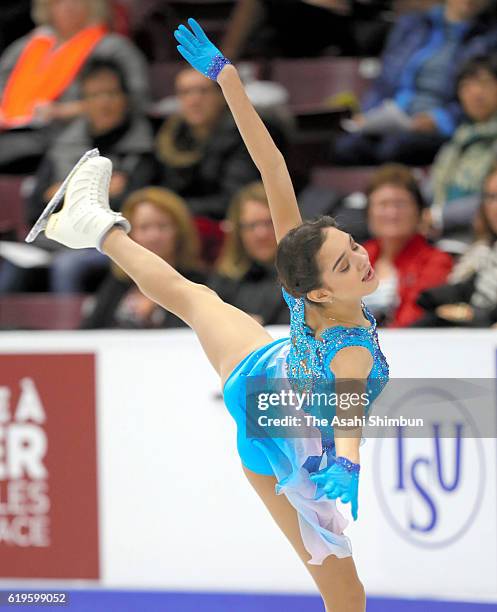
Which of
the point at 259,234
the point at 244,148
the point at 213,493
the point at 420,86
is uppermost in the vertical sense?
the point at 420,86

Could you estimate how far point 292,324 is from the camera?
9.59ft

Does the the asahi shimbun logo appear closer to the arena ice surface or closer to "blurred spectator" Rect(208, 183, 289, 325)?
the arena ice surface

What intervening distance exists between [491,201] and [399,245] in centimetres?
42

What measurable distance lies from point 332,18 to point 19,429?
114 inches

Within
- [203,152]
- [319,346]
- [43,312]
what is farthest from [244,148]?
[319,346]

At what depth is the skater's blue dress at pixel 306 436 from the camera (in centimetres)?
284

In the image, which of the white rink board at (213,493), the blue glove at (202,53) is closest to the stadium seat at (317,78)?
the white rink board at (213,493)

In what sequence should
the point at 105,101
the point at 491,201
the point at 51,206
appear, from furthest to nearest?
the point at 105,101 < the point at 491,201 < the point at 51,206

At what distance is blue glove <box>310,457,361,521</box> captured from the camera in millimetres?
2531

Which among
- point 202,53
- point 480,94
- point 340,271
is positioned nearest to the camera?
point 340,271

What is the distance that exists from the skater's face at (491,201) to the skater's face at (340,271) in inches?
69.8

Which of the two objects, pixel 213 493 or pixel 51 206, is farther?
pixel 213 493

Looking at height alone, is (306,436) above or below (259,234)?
below

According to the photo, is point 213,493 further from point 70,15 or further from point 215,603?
point 70,15
